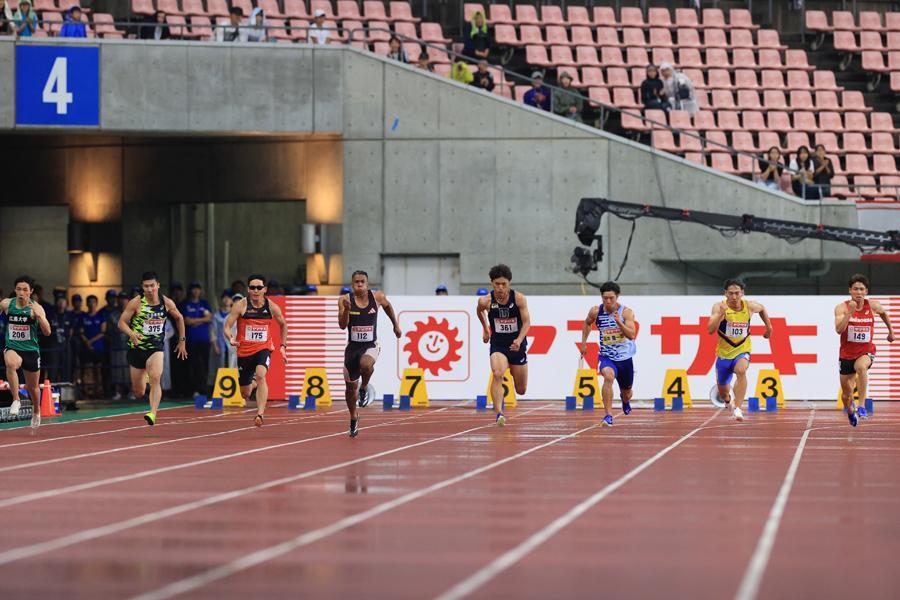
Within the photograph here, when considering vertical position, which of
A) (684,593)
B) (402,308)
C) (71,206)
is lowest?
(684,593)

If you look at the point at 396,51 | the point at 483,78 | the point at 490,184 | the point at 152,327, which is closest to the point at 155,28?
the point at 396,51

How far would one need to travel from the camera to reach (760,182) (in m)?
35.3

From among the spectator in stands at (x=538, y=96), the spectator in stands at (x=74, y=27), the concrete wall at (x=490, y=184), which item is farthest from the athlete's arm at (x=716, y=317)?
the spectator in stands at (x=74, y=27)

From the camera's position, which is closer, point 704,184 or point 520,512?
point 520,512

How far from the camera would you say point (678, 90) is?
123 ft

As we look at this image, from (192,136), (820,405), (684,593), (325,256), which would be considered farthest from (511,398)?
(684,593)

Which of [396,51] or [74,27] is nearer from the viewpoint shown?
[74,27]

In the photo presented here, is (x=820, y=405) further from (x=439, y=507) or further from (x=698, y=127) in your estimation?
(x=439, y=507)

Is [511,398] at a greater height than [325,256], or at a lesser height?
lesser

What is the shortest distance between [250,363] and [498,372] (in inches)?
131

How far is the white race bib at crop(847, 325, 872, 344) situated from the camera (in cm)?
2220

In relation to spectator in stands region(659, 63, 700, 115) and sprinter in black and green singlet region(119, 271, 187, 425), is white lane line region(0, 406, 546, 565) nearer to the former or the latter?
sprinter in black and green singlet region(119, 271, 187, 425)

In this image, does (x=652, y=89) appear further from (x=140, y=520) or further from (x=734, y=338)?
(x=140, y=520)

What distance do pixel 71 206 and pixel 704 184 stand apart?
14.8 m
